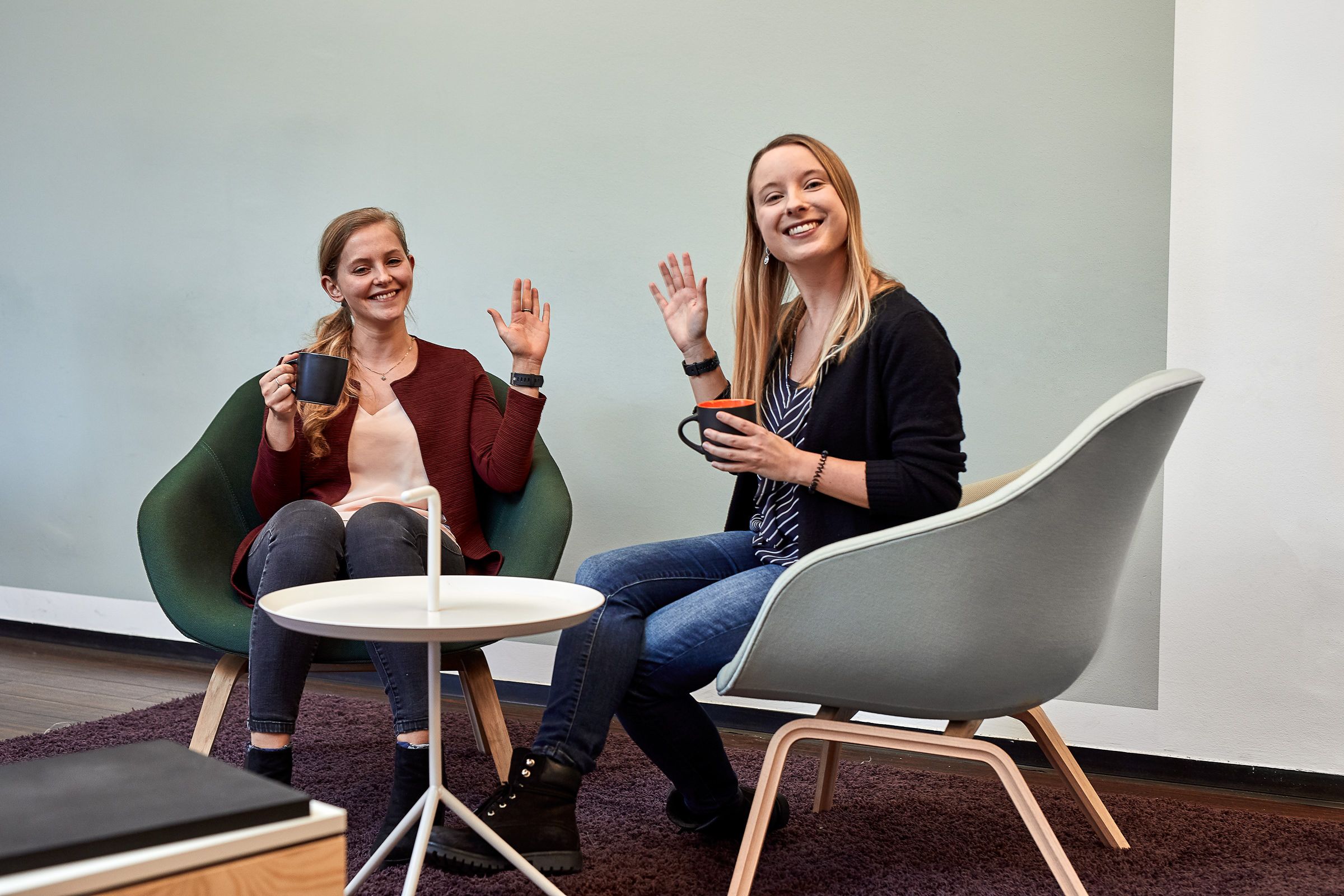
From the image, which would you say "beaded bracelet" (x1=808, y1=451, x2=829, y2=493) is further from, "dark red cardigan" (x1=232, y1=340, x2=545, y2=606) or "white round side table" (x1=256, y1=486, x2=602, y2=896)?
"dark red cardigan" (x1=232, y1=340, x2=545, y2=606)

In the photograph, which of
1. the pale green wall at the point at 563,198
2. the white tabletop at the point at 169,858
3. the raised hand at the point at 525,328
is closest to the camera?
the white tabletop at the point at 169,858

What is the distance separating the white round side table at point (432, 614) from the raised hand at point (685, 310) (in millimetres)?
557

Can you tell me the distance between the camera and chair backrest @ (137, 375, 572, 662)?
187 cm

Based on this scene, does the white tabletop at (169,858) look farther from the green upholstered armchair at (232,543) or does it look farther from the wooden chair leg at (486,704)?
the wooden chair leg at (486,704)

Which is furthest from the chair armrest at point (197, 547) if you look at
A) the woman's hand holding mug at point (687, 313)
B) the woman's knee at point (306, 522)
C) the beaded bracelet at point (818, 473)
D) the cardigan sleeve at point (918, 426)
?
the cardigan sleeve at point (918, 426)

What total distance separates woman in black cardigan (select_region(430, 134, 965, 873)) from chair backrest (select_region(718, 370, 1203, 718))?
16cm

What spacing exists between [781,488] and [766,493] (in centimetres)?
6

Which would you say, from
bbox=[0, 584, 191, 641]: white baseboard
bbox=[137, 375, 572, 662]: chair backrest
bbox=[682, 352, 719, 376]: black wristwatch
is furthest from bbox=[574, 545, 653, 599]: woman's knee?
bbox=[0, 584, 191, 641]: white baseboard

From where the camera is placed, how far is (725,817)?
5.87 feet

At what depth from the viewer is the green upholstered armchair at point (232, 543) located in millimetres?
1854

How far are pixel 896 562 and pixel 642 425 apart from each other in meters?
1.42

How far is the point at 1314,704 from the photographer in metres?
2.14

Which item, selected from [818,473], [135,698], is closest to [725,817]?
[818,473]

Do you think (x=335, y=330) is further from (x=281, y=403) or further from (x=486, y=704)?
(x=486, y=704)
